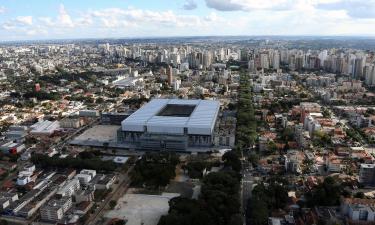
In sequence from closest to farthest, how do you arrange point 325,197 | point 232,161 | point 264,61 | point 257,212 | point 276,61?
point 257,212
point 325,197
point 232,161
point 264,61
point 276,61

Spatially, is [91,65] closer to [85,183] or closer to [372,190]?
[85,183]

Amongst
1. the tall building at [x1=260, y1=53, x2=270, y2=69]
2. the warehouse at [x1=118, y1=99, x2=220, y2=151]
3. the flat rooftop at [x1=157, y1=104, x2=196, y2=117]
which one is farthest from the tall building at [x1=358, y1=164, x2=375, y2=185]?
the tall building at [x1=260, y1=53, x2=270, y2=69]

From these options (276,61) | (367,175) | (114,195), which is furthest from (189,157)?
(276,61)

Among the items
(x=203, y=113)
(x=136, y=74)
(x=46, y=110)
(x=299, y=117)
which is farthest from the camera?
(x=136, y=74)

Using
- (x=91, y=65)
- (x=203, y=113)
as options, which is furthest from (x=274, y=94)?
(x=91, y=65)

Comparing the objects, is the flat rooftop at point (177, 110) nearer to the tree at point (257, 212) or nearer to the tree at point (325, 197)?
the tree at point (257, 212)

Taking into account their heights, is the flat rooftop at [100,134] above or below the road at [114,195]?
above

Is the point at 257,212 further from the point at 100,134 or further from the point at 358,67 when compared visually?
the point at 358,67

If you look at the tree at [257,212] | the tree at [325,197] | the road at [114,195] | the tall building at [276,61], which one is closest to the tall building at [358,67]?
the tall building at [276,61]
